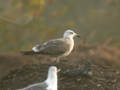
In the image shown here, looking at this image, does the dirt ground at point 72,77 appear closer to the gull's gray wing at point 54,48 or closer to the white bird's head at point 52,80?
the gull's gray wing at point 54,48

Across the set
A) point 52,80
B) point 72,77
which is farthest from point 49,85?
point 72,77

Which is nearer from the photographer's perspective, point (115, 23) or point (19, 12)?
point (19, 12)

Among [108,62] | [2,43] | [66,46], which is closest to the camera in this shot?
[66,46]

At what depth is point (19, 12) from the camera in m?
18.6

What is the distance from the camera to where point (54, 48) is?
319 inches

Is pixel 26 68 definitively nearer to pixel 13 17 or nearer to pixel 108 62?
pixel 108 62

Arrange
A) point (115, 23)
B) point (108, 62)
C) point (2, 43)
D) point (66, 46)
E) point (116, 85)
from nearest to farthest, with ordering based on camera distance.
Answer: point (116, 85) → point (66, 46) → point (108, 62) → point (2, 43) → point (115, 23)

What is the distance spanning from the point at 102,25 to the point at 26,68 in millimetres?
16613

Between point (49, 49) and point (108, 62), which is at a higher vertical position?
point (108, 62)

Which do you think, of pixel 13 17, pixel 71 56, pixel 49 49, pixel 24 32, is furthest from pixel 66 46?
pixel 24 32

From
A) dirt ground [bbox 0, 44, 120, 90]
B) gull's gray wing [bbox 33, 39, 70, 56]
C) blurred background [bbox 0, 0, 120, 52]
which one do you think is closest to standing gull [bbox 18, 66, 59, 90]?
dirt ground [bbox 0, 44, 120, 90]

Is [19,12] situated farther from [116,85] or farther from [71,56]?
[116,85]

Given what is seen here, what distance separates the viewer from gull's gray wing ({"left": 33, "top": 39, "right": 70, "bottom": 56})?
8.04 m

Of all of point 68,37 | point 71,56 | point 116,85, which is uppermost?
point 71,56
